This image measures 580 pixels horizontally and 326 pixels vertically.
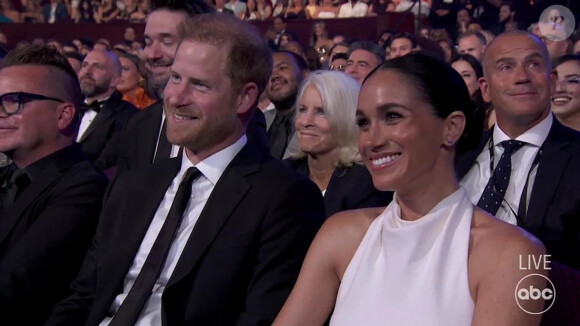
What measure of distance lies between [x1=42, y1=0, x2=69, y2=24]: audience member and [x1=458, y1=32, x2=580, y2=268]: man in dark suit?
12710mm

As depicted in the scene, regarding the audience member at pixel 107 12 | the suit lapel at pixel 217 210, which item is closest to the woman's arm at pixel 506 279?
the suit lapel at pixel 217 210

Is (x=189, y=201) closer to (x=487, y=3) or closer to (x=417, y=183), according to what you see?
(x=417, y=183)

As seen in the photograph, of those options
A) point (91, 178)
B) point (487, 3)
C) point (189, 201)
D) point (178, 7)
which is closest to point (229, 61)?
point (189, 201)

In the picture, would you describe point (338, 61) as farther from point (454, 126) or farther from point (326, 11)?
point (326, 11)

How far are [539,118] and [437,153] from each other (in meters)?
1.52

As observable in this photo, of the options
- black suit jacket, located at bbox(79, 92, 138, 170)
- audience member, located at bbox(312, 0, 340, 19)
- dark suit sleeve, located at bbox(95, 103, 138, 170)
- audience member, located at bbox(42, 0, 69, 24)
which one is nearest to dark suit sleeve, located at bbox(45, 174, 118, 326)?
dark suit sleeve, located at bbox(95, 103, 138, 170)

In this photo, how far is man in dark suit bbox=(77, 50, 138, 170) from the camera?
5.95 m

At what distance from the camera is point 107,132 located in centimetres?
611

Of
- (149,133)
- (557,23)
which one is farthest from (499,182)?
(557,23)

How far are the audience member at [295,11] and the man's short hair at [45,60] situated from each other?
9215 mm

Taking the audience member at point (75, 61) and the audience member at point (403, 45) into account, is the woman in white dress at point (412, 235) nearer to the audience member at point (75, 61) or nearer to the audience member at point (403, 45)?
the audience member at point (403, 45)

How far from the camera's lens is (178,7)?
4074 millimetres

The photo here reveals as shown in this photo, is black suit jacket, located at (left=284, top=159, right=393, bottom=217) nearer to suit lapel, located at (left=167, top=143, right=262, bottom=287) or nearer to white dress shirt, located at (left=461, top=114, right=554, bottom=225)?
white dress shirt, located at (left=461, top=114, right=554, bottom=225)

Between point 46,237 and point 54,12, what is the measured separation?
518 inches
